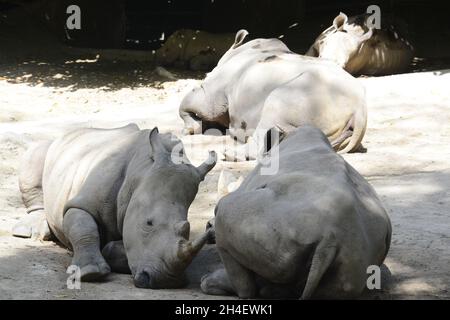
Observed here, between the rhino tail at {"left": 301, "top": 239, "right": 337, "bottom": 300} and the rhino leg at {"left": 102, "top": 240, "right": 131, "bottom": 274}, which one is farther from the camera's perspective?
the rhino leg at {"left": 102, "top": 240, "right": 131, "bottom": 274}

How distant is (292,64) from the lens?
869cm

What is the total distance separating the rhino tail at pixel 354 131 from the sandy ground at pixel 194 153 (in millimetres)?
138

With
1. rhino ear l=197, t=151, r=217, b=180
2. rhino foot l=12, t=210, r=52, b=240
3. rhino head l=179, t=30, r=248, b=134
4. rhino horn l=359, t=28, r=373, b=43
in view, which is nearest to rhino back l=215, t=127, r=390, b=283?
rhino ear l=197, t=151, r=217, b=180

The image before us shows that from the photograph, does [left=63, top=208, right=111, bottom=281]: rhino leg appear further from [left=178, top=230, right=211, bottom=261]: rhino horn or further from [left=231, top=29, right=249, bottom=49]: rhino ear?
[left=231, top=29, right=249, bottom=49]: rhino ear

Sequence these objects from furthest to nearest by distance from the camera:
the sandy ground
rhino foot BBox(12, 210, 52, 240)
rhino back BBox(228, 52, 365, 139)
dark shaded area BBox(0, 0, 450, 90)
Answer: dark shaded area BBox(0, 0, 450, 90)
rhino back BBox(228, 52, 365, 139)
rhino foot BBox(12, 210, 52, 240)
the sandy ground

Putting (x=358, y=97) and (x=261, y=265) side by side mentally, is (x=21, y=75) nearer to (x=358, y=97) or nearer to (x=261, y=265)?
(x=358, y=97)

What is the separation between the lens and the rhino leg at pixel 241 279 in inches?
175

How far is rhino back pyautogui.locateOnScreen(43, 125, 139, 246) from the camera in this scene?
17.9 feet

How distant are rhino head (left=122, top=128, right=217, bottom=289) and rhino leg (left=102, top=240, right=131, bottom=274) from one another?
20 cm

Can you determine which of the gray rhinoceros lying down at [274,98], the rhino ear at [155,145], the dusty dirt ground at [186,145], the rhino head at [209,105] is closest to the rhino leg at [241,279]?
the dusty dirt ground at [186,145]

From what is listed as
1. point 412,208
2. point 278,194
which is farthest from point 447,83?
point 278,194

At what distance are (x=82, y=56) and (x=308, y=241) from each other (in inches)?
462

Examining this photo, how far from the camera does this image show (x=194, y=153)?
8.63m

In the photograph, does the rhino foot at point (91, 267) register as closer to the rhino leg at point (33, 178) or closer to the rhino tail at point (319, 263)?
the rhino tail at point (319, 263)
